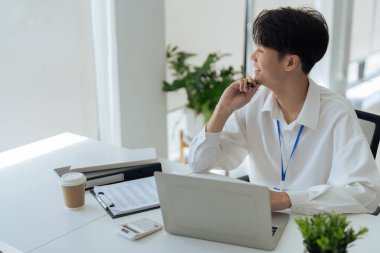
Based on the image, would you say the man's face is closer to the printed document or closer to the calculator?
the printed document

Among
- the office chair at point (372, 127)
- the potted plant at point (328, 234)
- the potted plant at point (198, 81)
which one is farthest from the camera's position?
the potted plant at point (198, 81)

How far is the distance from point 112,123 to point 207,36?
106 centimetres

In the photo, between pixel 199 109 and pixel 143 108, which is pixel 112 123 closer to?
pixel 143 108

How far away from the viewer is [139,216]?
154cm

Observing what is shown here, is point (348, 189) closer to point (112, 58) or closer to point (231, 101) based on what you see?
point (231, 101)

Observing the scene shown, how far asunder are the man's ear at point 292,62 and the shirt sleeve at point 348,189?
0.34 metres

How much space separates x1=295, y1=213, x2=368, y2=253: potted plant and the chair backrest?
104 centimetres

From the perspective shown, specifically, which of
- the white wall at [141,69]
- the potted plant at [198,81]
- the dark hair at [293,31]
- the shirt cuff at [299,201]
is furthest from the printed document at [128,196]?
the potted plant at [198,81]

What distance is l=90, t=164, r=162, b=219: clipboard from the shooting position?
5.18 feet

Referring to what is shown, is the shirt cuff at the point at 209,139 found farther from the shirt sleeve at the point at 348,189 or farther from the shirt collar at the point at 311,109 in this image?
the shirt sleeve at the point at 348,189

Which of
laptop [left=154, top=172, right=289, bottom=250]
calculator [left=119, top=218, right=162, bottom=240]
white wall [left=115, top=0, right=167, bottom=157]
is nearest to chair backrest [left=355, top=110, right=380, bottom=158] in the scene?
laptop [left=154, top=172, right=289, bottom=250]

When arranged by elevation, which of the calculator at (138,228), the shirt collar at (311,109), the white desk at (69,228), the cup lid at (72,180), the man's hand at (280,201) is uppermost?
the shirt collar at (311,109)

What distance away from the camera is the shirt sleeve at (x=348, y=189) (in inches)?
58.7

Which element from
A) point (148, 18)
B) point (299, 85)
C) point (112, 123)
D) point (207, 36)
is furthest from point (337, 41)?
point (299, 85)
